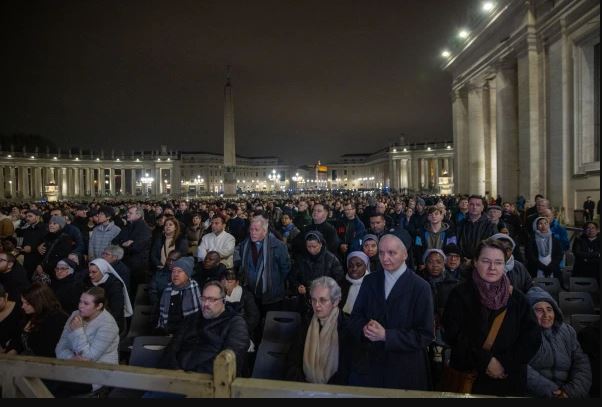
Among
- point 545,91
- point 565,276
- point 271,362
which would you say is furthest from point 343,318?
point 545,91

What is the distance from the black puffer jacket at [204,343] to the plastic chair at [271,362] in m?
0.40

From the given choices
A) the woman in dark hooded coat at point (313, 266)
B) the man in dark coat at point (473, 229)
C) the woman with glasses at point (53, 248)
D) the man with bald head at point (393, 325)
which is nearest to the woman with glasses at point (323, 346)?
the man with bald head at point (393, 325)

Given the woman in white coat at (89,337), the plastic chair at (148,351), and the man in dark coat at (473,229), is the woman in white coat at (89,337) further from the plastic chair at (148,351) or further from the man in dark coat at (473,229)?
the man in dark coat at (473,229)

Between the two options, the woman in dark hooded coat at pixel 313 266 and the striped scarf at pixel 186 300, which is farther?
the woman in dark hooded coat at pixel 313 266

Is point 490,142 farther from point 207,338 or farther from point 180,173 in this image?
point 180,173

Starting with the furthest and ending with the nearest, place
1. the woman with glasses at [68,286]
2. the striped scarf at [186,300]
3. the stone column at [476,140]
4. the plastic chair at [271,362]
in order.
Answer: the stone column at [476,140]
the woman with glasses at [68,286]
the striped scarf at [186,300]
the plastic chair at [271,362]

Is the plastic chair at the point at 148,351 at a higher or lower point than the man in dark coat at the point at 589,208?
lower

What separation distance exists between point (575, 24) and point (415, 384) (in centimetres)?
2087

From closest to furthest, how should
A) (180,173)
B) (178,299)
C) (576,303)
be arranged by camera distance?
(178,299)
(576,303)
(180,173)

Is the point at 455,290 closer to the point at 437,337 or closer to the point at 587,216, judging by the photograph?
the point at 437,337

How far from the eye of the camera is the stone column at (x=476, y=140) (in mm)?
33594

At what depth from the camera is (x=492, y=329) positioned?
11.7ft

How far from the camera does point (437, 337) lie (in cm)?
526

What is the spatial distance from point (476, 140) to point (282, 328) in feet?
107
